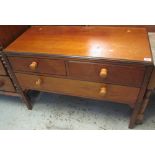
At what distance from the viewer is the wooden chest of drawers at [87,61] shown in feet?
2.78

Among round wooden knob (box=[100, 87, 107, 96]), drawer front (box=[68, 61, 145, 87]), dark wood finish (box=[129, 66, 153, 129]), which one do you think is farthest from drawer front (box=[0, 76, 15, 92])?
dark wood finish (box=[129, 66, 153, 129])

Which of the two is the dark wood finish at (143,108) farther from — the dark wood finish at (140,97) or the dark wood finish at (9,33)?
the dark wood finish at (9,33)

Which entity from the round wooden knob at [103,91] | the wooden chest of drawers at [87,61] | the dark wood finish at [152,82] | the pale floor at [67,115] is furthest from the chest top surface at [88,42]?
the pale floor at [67,115]

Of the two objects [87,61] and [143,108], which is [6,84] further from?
[143,108]

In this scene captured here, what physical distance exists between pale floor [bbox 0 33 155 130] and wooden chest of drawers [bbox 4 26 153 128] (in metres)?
0.19

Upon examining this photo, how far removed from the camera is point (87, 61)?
0.87 meters

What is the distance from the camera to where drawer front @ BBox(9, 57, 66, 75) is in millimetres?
953

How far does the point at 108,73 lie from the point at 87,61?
142 mm

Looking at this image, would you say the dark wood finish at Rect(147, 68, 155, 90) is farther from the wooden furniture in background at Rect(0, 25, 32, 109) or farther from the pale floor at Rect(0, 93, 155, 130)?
the wooden furniture in background at Rect(0, 25, 32, 109)

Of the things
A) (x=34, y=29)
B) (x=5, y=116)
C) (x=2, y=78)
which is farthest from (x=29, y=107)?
(x=34, y=29)

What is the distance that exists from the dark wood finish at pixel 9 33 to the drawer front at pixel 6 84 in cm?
31

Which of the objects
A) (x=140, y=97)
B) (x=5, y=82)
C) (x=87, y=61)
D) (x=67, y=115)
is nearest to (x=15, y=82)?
(x=5, y=82)

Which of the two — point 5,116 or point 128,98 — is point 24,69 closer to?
point 5,116
